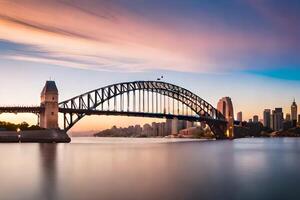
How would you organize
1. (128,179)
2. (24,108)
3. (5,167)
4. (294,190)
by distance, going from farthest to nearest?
(24,108)
(5,167)
(128,179)
(294,190)

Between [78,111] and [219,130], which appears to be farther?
[219,130]

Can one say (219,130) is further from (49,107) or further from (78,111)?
(49,107)

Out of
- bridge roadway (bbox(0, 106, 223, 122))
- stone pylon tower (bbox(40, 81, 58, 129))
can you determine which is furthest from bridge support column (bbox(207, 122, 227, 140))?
stone pylon tower (bbox(40, 81, 58, 129))

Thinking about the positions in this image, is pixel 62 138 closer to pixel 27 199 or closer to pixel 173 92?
pixel 173 92

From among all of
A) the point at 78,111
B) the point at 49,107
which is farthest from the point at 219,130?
the point at 49,107

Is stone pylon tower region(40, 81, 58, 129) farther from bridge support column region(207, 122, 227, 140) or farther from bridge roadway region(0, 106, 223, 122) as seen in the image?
bridge support column region(207, 122, 227, 140)

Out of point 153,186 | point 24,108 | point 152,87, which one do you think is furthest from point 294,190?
point 152,87

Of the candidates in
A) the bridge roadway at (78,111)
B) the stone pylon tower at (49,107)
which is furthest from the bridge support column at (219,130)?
the stone pylon tower at (49,107)

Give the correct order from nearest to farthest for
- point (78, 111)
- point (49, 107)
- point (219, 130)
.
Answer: point (49, 107)
point (78, 111)
point (219, 130)
